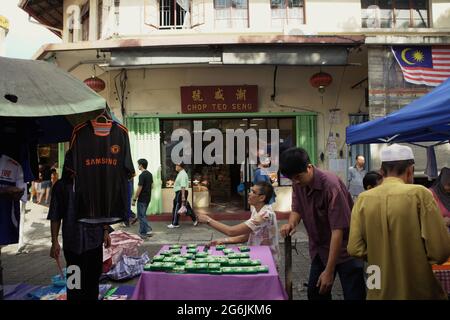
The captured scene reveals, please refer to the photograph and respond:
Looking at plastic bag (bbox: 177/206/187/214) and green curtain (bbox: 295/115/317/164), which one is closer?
plastic bag (bbox: 177/206/187/214)

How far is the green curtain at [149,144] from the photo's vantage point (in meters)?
10.3

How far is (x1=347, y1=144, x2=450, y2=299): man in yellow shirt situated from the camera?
229 cm

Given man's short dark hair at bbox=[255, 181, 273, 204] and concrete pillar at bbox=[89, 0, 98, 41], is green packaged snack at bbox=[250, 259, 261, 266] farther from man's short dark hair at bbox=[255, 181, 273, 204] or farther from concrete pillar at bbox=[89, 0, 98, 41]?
concrete pillar at bbox=[89, 0, 98, 41]

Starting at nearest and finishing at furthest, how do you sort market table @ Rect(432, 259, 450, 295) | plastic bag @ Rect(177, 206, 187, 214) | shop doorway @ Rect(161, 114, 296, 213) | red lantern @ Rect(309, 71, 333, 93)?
market table @ Rect(432, 259, 450, 295), plastic bag @ Rect(177, 206, 187, 214), red lantern @ Rect(309, 71, 333, 93), shop doorway @ Rect(161, 114, 296, 213)

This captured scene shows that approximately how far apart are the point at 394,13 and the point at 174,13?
6.19 m

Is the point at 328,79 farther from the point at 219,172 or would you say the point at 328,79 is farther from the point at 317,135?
the point at 219,172

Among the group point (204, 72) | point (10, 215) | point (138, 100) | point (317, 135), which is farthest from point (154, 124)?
point (10, 215)

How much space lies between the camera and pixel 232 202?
39.3 ft

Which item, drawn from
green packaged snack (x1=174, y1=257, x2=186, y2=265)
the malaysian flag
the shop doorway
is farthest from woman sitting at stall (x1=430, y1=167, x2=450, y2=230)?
the shop doorway

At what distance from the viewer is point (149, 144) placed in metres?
10.3

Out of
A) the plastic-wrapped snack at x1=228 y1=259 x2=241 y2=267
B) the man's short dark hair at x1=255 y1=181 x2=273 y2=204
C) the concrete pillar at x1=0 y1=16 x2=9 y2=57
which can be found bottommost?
the plastic-wrapped snack at x1=228 y1=259 x2=241 y2=267


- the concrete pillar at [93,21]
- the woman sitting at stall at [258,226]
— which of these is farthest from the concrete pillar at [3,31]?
the woman sitting at stall at [258,226]

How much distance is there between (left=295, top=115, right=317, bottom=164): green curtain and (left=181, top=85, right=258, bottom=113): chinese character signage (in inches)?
53.2

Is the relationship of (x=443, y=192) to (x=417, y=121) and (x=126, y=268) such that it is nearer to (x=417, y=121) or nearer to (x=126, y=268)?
(x=417, y=121)
